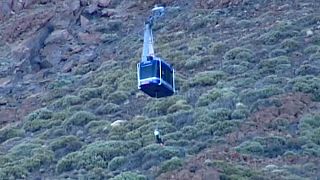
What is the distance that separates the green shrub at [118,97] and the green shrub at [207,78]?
211cm

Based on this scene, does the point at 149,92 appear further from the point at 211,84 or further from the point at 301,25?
the point at 301,25

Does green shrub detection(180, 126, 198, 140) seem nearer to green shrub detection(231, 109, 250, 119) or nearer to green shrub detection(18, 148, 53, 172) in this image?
green shrub detection(231, 109, 250, 119)

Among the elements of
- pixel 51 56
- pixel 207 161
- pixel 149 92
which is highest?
pixel 51 56

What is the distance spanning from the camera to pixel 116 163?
30.4 metres

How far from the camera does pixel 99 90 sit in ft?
135

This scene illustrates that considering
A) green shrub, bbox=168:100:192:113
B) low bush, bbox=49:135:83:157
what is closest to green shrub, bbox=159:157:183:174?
low bush, bbox=49:135:83:157

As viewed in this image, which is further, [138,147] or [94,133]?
[94,133]

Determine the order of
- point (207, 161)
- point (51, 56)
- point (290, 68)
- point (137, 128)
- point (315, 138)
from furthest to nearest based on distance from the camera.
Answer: point (51, 56), point (290, 68), point (137, 128), point (315, 138), point (207, 161)

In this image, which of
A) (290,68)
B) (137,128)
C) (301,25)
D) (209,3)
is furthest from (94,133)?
(209,3)

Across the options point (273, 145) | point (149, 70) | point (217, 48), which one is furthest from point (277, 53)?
point (273, 145)

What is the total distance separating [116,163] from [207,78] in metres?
8.60

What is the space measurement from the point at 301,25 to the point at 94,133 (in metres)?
10.8

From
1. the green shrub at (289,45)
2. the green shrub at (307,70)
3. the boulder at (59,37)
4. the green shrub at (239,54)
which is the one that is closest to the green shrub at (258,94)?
the green shrub at (307,70)

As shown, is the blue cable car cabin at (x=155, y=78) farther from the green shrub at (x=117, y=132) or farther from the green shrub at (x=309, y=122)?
the green shrub at (x=309, y=122)
